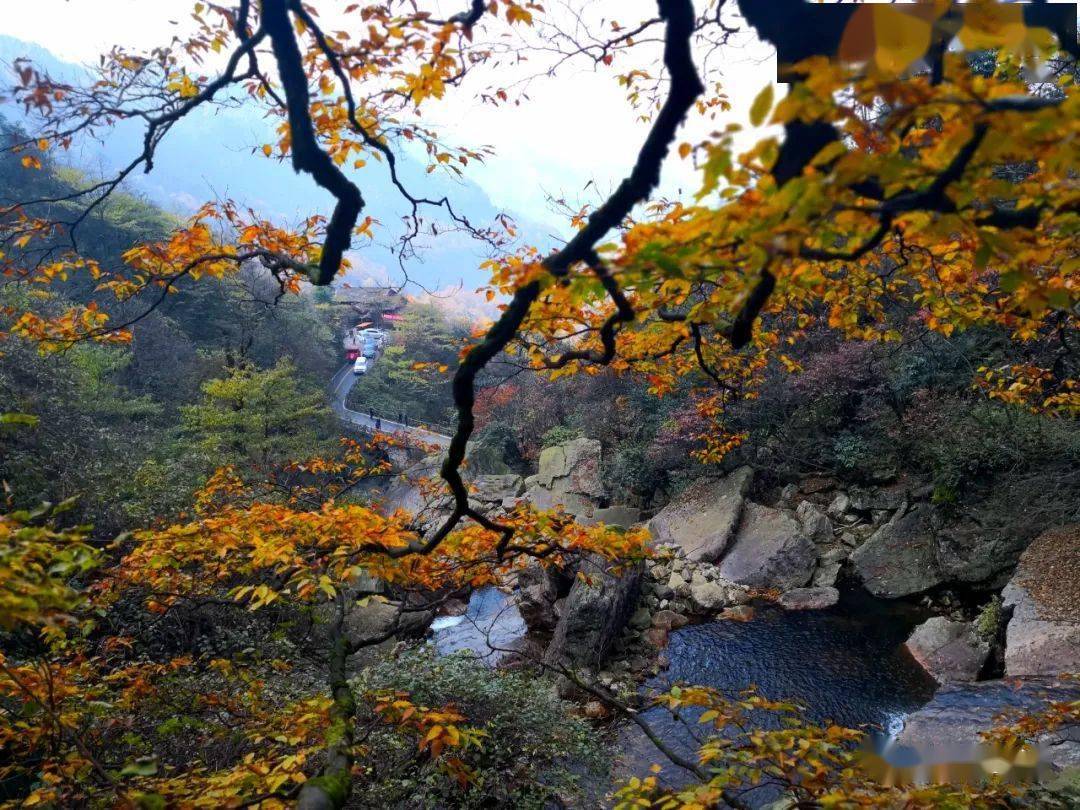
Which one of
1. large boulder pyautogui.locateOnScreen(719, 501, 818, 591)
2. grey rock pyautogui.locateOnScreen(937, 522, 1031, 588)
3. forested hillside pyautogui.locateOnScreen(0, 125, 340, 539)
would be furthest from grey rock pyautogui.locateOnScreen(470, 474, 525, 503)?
grey rock pyautogui.locateOnScreen(937, 522, 1031, 588)

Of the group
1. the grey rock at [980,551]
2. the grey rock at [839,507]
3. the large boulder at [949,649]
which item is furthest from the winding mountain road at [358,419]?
the large boulder at [949,649]

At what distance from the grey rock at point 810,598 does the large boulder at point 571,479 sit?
209 inches

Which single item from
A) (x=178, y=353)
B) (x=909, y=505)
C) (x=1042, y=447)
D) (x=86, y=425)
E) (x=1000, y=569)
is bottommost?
(x=1000, y=569)

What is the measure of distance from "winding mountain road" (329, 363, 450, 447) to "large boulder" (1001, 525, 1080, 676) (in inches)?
575

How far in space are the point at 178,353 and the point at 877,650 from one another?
57.2ft

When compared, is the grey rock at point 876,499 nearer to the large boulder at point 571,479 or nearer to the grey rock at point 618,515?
the grey rock at point 618,515

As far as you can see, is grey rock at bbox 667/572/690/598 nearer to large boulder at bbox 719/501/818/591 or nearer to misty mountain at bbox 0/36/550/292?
large boulder at bbox 719/501/818/591

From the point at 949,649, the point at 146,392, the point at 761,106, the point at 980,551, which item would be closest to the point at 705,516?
the point at 980,551

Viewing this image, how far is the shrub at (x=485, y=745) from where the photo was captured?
147 inches

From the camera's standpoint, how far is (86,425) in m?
9.01

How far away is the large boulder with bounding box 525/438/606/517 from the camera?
555 inches

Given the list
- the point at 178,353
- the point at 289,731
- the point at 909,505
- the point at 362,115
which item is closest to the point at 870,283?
the point at 362,115

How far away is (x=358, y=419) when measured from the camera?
71.8ft

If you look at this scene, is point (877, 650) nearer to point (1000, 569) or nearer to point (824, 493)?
point (1000, 569)
